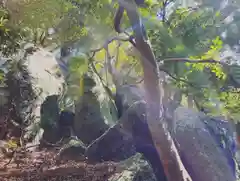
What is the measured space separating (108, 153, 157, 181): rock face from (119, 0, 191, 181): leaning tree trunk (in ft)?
0.17

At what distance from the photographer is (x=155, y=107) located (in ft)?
2.53

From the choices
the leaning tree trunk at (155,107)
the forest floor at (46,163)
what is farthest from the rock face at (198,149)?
the forest floor at (46,163)

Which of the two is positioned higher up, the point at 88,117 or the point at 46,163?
the point at 88,117

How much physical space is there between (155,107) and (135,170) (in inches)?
7.5

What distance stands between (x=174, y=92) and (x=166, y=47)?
14 cm

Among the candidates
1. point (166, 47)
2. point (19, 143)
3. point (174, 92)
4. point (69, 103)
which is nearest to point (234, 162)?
point (174, 92)

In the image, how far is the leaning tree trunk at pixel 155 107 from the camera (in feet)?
2.50

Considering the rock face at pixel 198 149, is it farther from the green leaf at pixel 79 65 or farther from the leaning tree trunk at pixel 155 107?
the green leaf at pixel 79 65

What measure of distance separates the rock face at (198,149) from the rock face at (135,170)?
11 centimetres

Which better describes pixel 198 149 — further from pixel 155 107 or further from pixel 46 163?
pixel 46 163

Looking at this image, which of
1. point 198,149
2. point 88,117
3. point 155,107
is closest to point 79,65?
point 88,117

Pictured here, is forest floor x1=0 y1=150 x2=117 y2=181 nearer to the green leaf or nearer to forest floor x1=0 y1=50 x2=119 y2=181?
forest floor x1=0 y1=50 x2=119 y2=181

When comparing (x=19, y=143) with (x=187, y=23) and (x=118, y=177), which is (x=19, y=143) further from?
(x=187, y=23)

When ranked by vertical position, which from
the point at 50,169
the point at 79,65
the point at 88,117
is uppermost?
the point at 79,65
